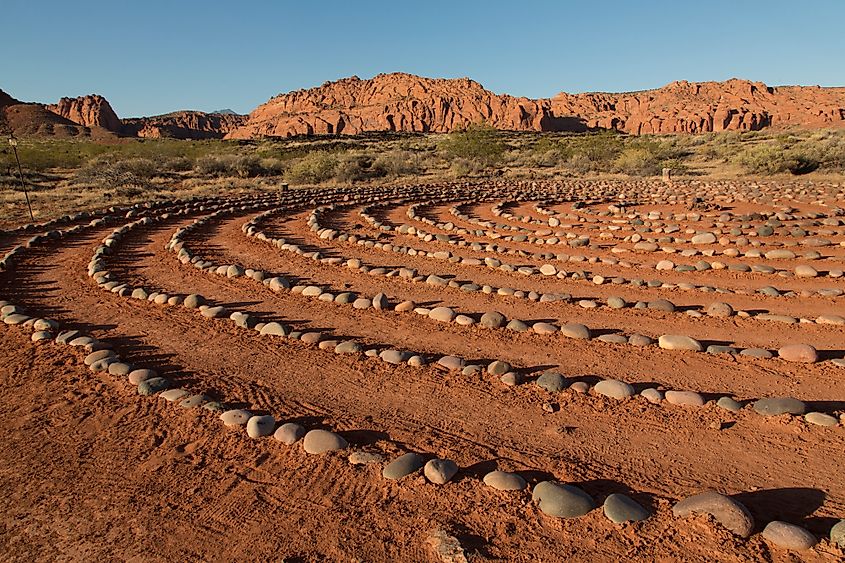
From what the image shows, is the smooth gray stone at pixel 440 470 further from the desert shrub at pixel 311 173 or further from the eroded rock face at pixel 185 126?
the eroded rock face at pixel 185 126

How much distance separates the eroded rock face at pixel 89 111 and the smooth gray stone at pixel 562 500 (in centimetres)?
11494

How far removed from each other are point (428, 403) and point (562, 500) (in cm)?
165

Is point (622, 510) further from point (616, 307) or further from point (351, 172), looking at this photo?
point (351, 172)

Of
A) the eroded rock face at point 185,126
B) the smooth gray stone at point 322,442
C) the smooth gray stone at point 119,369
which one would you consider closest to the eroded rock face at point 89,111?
the eroded rock face at point 185,126

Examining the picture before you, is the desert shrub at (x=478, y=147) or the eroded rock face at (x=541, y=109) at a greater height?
the eroded rock face at (x=541, y=109)

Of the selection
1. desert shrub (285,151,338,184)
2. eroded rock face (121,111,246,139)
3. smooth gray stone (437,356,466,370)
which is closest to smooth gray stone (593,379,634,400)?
smooth gray stone (437,356,466,370)

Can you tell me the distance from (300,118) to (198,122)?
41.0 m

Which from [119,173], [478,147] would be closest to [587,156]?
[478,147]

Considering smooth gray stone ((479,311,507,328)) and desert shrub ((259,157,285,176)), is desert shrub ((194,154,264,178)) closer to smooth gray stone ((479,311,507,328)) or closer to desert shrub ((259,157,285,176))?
desert shrub ((259,157,285,176))

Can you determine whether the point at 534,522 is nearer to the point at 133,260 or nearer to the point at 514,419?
the point at 514,419

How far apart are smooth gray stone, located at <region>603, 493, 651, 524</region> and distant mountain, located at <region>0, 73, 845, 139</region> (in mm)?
88604

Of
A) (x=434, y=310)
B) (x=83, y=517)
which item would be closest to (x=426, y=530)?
(x=83, y=517)

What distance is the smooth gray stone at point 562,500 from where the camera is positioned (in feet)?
10.4

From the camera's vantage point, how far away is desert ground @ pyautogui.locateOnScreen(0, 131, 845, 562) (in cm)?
310
